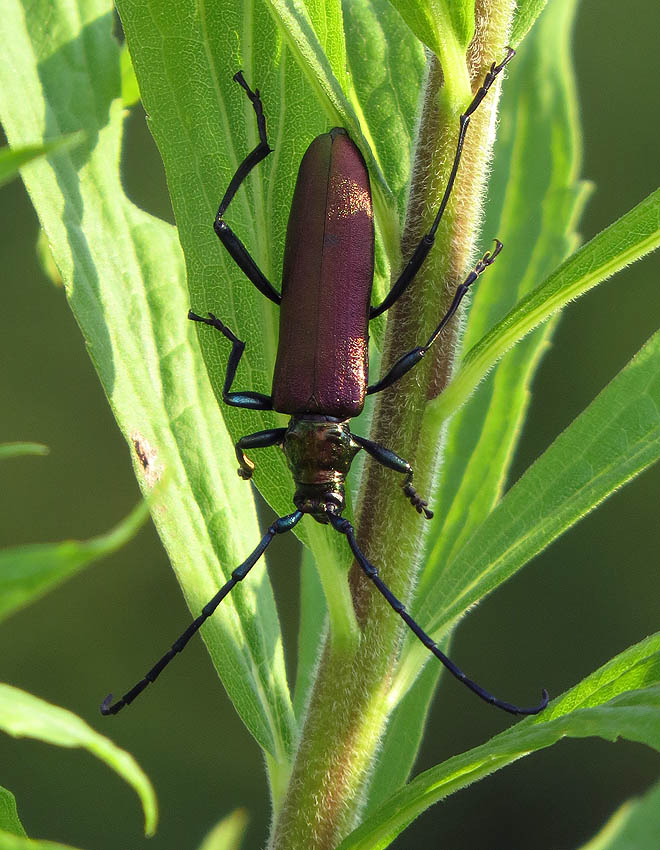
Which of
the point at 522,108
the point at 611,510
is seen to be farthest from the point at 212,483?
the point at 611,510

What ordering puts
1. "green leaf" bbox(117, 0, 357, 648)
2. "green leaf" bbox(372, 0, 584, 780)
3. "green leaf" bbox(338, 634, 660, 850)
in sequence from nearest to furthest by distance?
"green leaf" bbox(338, 634, 660, 850), "green leaf" bbox(117, 0, 357, 648), "green leaf" bbox(372, 0, 584, 780)

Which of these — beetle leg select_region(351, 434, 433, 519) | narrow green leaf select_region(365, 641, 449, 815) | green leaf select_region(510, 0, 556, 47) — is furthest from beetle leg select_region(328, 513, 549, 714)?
green leaf select_region(510, 0, 556, 47)

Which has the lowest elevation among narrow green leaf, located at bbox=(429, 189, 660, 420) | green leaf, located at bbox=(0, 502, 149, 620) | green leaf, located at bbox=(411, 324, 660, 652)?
green leaf, located at bbox=(411, 324, 660, 652)

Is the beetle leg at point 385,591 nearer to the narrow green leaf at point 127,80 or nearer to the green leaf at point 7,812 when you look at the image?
the green leaf at point 7,812

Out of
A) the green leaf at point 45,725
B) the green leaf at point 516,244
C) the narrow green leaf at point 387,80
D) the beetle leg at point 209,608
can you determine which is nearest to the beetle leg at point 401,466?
the beetle leg at point 209,608

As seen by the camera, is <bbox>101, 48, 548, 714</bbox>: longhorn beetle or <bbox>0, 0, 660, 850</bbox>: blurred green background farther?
<bbox>0, 0, 660, 850</bbox>: blurred green background

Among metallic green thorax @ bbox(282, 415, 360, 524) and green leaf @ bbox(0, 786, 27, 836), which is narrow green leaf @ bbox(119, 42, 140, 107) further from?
green leaf @ bbox(0, 786, 27, 836)

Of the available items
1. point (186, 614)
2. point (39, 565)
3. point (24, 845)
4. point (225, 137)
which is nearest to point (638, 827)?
point (24, 845)
